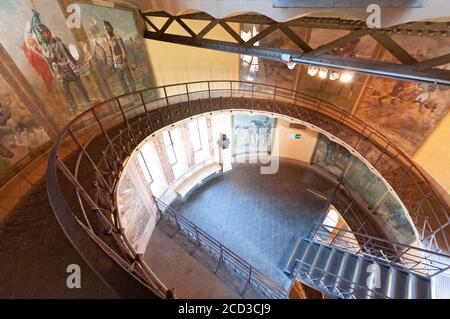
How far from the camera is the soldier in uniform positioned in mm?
4086

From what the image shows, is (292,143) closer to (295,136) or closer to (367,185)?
(295,136)

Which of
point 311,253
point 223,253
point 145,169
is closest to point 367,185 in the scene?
point 311,253

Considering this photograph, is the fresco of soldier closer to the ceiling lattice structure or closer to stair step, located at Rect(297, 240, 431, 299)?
the ceiling lattice structure

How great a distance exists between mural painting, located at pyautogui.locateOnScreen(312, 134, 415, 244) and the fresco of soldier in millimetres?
7762

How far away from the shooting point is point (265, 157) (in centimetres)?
1051

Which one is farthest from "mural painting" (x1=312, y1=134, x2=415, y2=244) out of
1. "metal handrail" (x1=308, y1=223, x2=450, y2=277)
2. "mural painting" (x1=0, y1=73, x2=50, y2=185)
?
"mural painting" (x1=0, y1=73, x2=50, y2=185)

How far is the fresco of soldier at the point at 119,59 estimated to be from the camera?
17.1 feet

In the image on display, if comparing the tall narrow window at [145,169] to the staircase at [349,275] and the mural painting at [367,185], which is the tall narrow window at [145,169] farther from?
the mural painting at [367,185]

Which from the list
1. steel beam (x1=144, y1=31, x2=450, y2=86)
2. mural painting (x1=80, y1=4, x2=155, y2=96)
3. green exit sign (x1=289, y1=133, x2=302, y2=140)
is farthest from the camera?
green exit sign (x1=289, y1=133, x2=302, y2=140)

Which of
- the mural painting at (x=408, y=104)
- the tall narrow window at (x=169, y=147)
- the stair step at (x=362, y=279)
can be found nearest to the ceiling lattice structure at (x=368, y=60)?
the mural painting at (x=408, y=104)

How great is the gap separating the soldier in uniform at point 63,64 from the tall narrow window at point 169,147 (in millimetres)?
2964

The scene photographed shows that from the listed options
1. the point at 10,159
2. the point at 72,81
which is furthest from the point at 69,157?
the point at 72,81
